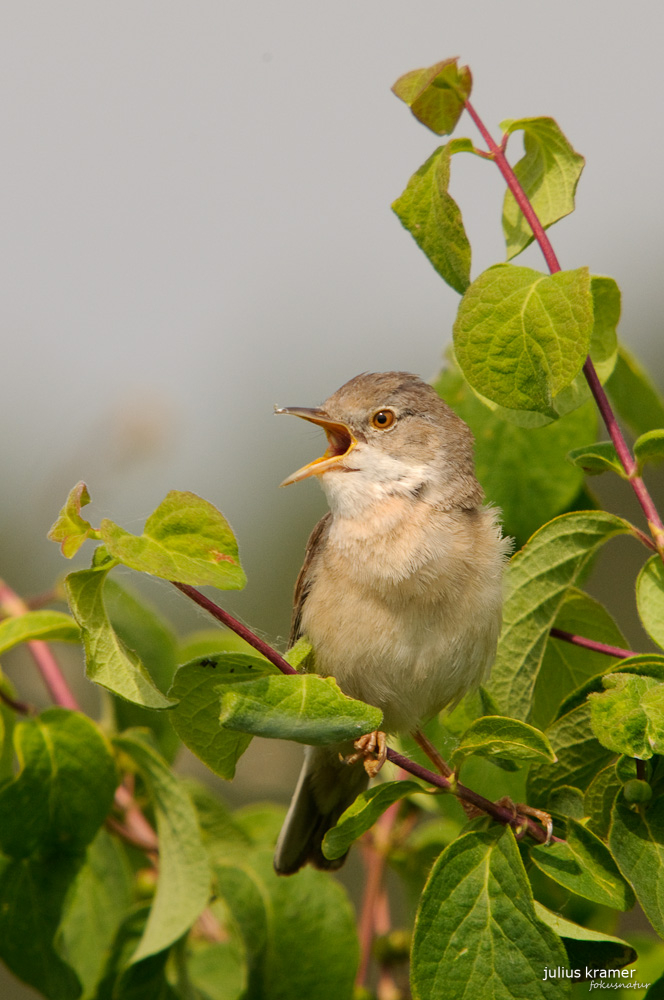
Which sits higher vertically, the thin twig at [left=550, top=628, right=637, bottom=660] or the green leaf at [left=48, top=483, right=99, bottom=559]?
the green leaf at [left=48, top=483, right=99, bottom=559]

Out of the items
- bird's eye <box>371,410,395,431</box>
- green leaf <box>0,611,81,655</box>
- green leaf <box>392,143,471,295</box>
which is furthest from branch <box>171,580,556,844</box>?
bird's eye <box>371,410,395,431</box>

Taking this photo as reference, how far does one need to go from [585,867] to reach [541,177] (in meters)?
1.65

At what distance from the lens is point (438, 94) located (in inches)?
89.4

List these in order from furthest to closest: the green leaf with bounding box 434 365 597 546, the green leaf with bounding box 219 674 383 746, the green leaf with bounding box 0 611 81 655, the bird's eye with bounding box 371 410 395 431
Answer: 1. the bird's eye with bounding box 371 410 395 431
2. the green leaf with bounding box 434 365 597 546
3. the green leaf with bounding box 0 611 81 655
4. the green leaf with bounding box 219 674 383 746

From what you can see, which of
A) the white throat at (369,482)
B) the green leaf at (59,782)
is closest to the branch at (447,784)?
the green leaf at (59,782)

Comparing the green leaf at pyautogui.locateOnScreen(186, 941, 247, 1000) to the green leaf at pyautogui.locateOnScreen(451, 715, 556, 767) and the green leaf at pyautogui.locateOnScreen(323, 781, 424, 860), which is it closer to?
the green leaf at pyautogui.locateOnScreen(323, 781, 424, 860)

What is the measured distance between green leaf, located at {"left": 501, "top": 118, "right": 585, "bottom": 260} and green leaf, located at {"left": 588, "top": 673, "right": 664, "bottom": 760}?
3.79 feet

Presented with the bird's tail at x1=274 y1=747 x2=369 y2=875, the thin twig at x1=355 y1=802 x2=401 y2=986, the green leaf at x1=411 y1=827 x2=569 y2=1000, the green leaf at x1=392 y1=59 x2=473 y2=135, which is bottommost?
the thin twig at x1=355 y1=802 x2=401 y2=986

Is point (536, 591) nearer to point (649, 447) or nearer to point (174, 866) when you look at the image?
point (649, 447)

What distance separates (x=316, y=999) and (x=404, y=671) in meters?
0.95

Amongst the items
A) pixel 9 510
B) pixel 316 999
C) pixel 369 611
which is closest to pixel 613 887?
pixel 316 999

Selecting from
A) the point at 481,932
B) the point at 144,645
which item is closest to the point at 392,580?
the point at 144,645

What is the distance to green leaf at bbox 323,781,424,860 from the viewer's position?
1847 mm

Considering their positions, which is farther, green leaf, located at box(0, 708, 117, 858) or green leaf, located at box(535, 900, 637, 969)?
green leaf, located at box(0, 708, 117, 858)
